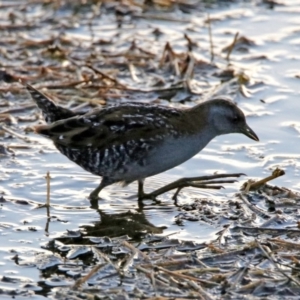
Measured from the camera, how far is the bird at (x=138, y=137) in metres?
8.05

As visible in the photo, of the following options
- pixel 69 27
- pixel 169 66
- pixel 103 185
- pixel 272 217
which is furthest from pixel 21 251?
pixel 69 27

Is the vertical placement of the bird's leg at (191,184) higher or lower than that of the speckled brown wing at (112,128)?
lower

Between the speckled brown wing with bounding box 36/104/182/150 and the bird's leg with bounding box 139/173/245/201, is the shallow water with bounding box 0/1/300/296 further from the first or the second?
the speckled brown wing with bounding box 36/104/182/150

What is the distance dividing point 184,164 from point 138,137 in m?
1.21

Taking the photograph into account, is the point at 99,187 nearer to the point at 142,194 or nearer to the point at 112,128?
the point at 142,194

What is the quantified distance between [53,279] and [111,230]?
3.76ft

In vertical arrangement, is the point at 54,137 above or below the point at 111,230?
above

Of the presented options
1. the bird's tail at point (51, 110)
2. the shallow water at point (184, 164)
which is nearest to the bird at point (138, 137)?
the bird's tail at point (51, 110)

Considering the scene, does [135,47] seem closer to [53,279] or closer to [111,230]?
[111,230]

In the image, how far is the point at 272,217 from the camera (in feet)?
25.5

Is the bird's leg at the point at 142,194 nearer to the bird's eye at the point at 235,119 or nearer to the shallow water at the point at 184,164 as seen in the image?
the shallow water at the point at 184,164

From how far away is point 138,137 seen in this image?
26.4 feet

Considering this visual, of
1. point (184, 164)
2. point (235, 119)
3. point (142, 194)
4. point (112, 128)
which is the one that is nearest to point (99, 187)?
point (142, 194)

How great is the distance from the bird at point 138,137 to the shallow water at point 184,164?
0.97 ft
